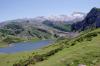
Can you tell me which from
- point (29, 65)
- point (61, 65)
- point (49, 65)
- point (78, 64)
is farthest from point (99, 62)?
point (29, 65)

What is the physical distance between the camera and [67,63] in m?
33.3

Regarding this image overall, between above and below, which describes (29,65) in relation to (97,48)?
below

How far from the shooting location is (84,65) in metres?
31.1

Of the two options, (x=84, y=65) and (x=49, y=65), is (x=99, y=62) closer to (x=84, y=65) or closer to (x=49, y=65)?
(x=84, y=65)

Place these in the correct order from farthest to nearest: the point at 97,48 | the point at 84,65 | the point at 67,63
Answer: the point at 97,48 → the point at 67,63 → the point at 84,65

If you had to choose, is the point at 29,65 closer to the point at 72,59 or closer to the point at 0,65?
the point at 72,59

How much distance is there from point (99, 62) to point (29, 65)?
1458cm

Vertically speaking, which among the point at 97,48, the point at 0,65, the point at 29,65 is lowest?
the point at 0,65

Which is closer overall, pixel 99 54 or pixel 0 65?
pixel 99 54

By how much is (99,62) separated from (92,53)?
413cm

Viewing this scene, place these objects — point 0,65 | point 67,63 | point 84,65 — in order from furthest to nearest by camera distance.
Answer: point 0,65 → point 67,63 → point 84,65

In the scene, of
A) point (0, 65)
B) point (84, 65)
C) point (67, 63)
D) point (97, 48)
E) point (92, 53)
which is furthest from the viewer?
point (0, 65)

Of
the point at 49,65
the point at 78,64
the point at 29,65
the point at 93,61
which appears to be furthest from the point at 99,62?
the point at 29,65

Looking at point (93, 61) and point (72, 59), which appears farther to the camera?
point (72, 59)
